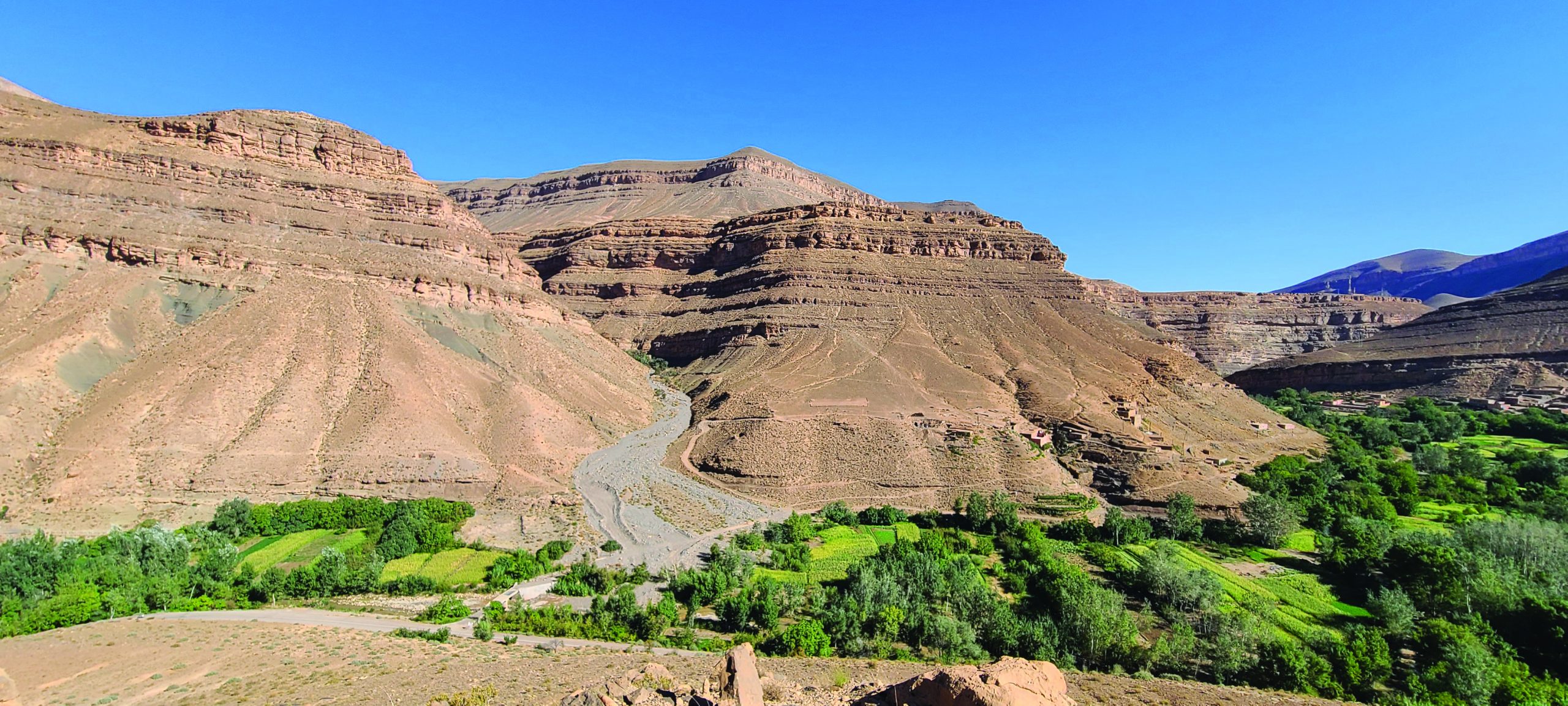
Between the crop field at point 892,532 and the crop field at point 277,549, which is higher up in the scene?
the crop field at point 277,549

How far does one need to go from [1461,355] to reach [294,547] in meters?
128

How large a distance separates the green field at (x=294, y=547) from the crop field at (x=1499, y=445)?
289ft

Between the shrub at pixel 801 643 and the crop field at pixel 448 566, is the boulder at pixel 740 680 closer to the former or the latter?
the shrub at pixel 801 643

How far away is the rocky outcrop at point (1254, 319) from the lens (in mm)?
115000

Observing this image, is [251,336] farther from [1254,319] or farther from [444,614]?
[1254,319]

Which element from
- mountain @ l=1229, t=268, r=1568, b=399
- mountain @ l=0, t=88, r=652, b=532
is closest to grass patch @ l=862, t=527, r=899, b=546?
mountain @ l=0, t=88, r=652, b=532

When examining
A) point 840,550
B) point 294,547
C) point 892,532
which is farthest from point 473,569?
point 892,532

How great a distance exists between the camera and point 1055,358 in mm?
60656

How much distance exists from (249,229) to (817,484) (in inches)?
1925

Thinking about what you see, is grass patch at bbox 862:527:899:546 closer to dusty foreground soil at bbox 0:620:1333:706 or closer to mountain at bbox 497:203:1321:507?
mountain at bbox 497:203:1321:507

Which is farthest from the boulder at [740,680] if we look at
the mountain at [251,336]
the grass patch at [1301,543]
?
the grass patch at [1301,543]

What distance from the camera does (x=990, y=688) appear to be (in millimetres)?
12828

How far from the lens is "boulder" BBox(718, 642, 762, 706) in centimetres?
1468

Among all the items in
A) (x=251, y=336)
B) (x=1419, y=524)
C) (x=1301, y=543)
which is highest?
(x=251, y=336)
